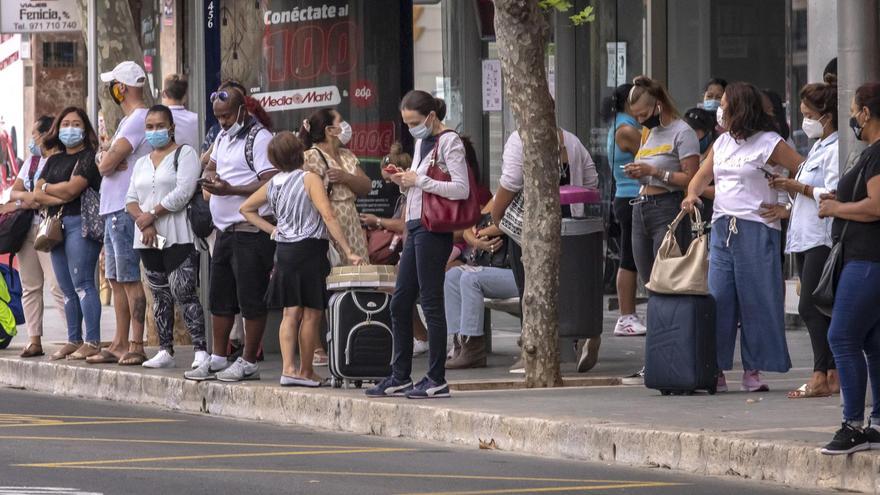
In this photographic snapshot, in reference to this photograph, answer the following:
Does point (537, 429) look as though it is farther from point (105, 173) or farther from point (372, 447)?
point (105, 173)

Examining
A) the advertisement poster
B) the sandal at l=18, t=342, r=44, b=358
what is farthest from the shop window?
the sandal at l=18, t=342, r=44, b=358

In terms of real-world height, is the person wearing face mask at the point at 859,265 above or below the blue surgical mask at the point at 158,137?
below

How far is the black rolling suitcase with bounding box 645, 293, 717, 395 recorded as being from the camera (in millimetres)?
11156

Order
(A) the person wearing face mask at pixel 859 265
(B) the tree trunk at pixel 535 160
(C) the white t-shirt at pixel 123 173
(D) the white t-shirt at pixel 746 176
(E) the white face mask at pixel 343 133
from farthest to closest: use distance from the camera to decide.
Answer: (C) the white t-shirt at pixel 123 173 → (E) the white face mask at pixel 343 133 → (B) the tree trunk at pixel 535 160 → (D) the white t-shirt at pixel 746 176 → (A) the person wearing face mask at pixel 859 265

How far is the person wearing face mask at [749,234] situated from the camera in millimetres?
11203

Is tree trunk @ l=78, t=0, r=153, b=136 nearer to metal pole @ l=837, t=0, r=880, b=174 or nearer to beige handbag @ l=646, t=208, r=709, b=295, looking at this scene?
beige handbag @ l=646, t=208, r=709, b=295

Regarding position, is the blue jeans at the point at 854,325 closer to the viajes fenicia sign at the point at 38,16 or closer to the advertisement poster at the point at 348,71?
the advertisement poster at the point at 348,71

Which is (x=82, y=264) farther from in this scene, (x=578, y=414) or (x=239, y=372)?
(x=578, y=414)

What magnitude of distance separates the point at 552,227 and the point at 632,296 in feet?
12.5

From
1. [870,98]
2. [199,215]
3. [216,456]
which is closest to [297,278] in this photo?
[199,215]

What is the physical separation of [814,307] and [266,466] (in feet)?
11.2

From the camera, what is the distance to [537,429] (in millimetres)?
10203

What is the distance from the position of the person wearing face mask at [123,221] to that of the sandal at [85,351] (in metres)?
0.22

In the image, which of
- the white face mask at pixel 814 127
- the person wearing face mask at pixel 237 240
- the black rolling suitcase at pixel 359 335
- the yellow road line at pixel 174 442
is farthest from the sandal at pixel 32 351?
the white face mask at pixel 814 127
